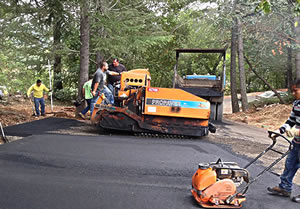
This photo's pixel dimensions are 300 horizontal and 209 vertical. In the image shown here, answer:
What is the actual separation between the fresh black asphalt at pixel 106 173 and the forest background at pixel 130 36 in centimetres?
222

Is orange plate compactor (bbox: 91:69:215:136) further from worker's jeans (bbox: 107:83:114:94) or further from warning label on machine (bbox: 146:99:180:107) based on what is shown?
worker's jeans (bbox: 107:83:114:94)

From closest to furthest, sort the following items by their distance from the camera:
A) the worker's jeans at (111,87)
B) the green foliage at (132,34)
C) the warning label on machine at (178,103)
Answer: the warning label on machine at (178,103) < the worker's jeans at (111,87) < the green foliage at (132,34)

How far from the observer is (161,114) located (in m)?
6.43

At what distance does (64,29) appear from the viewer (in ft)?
32.3

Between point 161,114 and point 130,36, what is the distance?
3414mm

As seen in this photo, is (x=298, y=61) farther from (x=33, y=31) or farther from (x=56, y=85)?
(x=56, y=85)

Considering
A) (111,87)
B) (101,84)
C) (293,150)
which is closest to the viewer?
(293,150)

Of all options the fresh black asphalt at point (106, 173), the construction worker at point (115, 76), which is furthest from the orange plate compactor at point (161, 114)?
the construction worker at point (115, 76)

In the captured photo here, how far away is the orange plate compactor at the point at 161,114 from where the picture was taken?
6.41 m

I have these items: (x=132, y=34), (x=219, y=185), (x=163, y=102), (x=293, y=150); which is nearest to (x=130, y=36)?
(x=132, y=34)

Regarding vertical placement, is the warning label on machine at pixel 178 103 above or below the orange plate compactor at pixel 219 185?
above

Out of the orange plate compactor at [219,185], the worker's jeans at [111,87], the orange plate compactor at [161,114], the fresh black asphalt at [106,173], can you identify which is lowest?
the fresh black asphalt at [106,173]

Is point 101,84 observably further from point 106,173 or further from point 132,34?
point 106,173

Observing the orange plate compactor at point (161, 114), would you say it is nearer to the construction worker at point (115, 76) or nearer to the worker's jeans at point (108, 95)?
the worker's jeans at point (108, 95)
